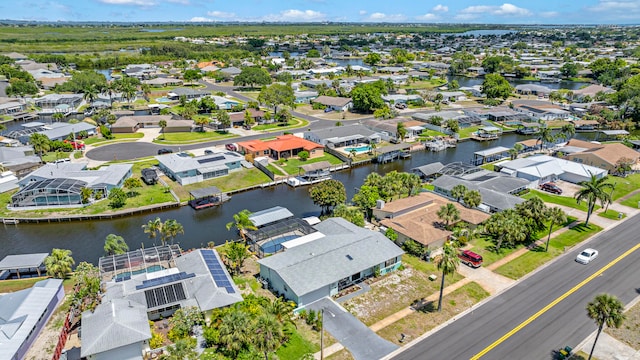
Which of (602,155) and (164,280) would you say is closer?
(164,280)

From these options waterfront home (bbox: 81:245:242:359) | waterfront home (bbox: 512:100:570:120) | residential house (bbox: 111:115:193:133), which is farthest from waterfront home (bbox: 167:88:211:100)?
waterfront home (bbox: 512:100:570:120)

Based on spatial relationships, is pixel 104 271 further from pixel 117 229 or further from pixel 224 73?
pixel 224 73

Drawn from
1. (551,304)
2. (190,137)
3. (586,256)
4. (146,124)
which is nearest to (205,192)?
(190,137)

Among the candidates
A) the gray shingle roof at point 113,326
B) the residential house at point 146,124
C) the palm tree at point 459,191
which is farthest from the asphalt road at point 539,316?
the residential house at point 146,124

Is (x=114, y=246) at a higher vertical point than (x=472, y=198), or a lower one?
lower

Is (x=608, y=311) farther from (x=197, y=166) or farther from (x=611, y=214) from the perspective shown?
(x=197, y=166)

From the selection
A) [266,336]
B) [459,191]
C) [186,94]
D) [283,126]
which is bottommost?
[283,126]

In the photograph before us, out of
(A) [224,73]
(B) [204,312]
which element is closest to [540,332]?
(B) [204,312]
